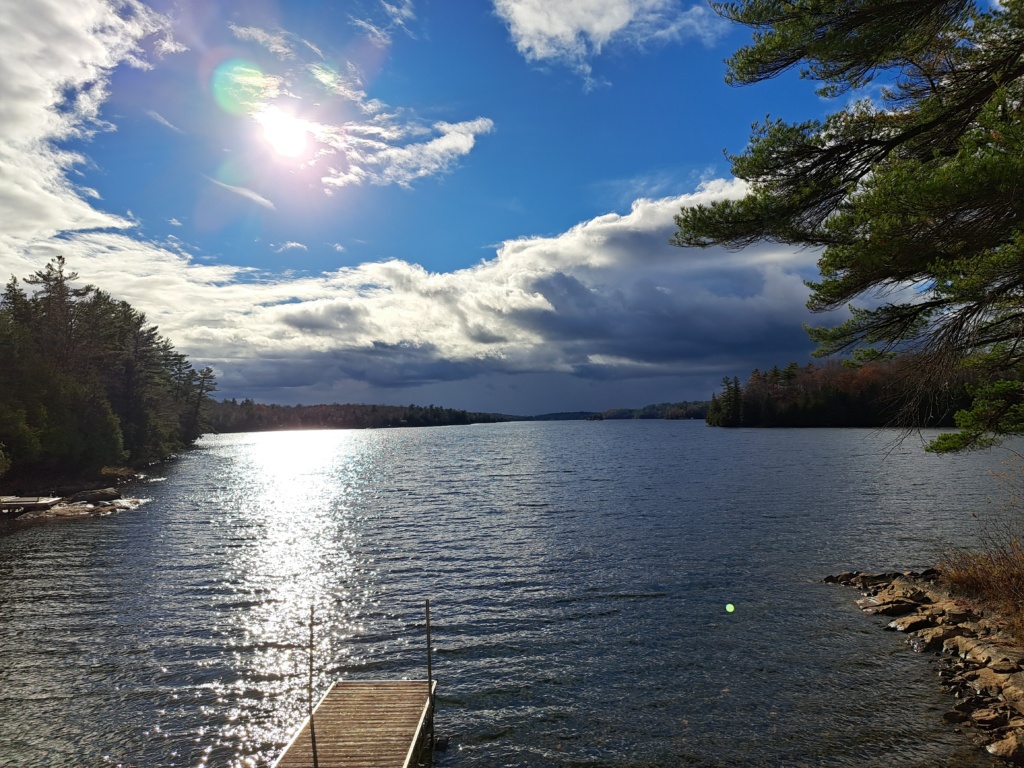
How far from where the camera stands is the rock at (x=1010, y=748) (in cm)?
1095

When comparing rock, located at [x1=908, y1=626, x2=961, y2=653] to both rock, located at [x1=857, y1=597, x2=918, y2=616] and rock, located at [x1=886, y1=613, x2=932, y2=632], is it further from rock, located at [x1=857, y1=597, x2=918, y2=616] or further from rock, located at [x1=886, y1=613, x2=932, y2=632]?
rock, located at [x1=857, y1=597, x2=918, y2=616]

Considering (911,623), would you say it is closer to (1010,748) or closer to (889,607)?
(889,607)

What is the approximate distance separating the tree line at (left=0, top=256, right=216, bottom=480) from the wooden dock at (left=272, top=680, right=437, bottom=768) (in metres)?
45.2

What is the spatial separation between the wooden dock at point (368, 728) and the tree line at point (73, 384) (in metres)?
45.2

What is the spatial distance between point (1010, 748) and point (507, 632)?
12719 millimetres

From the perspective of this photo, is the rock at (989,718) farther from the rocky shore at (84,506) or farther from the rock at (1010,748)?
the rocky shore at (84,506)

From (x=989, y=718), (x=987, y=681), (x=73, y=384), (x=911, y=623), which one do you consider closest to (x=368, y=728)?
(x=989, y=718)

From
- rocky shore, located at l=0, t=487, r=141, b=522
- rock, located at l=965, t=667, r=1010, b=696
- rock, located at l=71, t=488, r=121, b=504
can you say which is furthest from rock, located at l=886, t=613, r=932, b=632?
rock, located at l=71, t=488, r=121, b=504

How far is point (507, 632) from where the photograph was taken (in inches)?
755

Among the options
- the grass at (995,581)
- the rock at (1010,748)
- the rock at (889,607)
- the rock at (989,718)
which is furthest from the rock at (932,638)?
the rock at (1010,748)

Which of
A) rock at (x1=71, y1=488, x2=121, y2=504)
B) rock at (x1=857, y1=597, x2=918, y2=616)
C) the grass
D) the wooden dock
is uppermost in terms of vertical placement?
the grass

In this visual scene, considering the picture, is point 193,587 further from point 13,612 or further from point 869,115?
point 869,115

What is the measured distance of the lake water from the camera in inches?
504

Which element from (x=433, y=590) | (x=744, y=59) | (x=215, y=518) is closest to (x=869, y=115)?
(x=744, y=59)
